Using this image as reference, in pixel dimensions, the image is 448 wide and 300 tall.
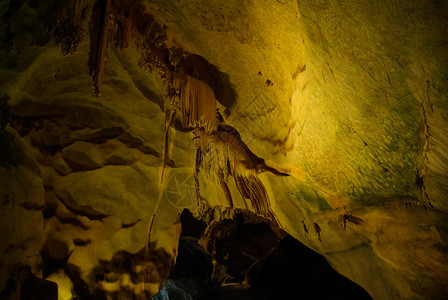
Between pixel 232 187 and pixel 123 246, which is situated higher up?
pixel 232 187

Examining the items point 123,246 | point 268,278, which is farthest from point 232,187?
point 268,278

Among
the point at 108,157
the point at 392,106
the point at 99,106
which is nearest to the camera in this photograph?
the point at 392,106

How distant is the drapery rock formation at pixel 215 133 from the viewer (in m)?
2.68

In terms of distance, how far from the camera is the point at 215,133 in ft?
15.0

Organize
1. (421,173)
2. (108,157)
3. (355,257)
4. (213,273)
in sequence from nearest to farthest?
1. (421,173)
2. (108,157)
3. (355,257)
4. (213,273)

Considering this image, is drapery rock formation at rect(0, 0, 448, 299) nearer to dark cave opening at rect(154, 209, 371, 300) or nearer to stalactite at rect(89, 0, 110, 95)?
stalactite at rect(89, 0, 110, 95)

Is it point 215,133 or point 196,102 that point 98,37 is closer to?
point 196,102

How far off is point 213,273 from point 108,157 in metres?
7.35

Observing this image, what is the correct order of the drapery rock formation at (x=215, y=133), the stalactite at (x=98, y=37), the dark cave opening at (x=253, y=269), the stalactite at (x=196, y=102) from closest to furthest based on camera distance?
the drapery rock formation at (x=215, y=133) < the stalactite at (x=98, y=37) < the stalactite at (x=196, y=102) < the dark cave opening at (x=253, y=269)

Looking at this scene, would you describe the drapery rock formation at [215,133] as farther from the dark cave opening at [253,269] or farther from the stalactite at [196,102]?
the dark cave opening at [253,269]

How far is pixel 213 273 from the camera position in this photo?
988cm

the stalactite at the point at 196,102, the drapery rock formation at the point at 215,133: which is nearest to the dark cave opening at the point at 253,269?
the drapery rock formation at the point at 215,133

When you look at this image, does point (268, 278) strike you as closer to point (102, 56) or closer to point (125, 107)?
point (125, 107)

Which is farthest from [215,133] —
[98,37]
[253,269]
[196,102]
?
[253,269]
